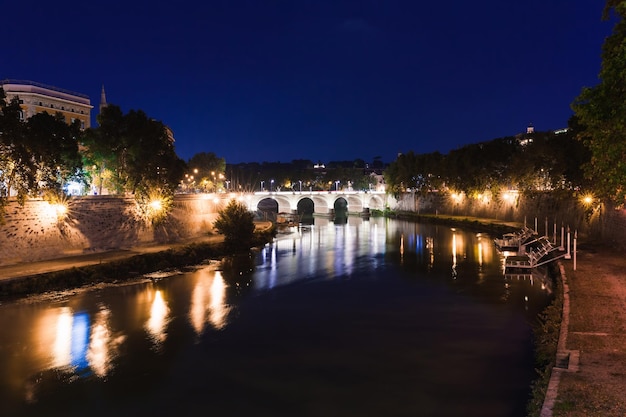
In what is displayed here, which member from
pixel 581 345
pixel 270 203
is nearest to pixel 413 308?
pixel 581 345

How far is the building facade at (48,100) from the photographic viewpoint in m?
52.8

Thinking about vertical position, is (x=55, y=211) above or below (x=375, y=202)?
above

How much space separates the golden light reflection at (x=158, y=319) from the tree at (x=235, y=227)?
16.0 metres

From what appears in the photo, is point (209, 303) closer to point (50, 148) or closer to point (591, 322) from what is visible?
point (50, 148)

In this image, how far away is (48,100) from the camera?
55938mm

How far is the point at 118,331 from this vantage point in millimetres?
19469

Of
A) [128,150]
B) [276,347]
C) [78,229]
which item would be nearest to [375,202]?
[128,150]

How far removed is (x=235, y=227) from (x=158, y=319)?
2072 cm

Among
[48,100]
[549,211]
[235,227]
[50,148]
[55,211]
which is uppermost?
[48,100]

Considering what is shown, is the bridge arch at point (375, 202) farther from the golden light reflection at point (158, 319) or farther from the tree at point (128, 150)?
the golden light reflection at point (158, 319)

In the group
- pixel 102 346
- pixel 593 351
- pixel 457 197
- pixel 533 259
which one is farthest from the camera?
pixel 457 197

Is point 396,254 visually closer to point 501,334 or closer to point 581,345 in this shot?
point 501,334

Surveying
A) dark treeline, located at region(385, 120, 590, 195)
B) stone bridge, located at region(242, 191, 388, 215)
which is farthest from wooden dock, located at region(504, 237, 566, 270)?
stone bridge, located at region(242, 191, 388, 215)

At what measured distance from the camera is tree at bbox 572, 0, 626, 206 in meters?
13.8
